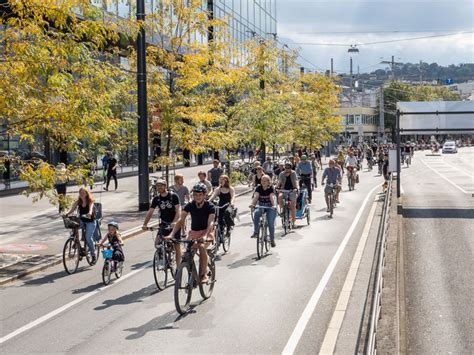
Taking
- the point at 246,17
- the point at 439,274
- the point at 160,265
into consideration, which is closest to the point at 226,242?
the point at 160,265

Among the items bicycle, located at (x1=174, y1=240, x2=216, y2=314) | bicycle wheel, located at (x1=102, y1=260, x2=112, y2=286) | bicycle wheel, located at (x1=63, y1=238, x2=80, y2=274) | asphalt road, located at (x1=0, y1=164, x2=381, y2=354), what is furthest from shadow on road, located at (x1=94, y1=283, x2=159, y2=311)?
bicycle wheel, located at (x1=63, y1=238, x2=80, y2=274)

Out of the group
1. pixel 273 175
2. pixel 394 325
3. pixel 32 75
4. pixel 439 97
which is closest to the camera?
pixel 394 325

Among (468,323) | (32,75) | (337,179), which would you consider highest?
(32,75)

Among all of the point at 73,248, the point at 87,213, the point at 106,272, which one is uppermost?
the point at 87,213

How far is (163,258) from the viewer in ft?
38.4

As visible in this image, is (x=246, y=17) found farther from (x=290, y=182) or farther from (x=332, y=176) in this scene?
(x=290, y=182)

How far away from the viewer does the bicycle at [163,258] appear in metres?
11.6

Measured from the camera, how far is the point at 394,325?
25.2 feet

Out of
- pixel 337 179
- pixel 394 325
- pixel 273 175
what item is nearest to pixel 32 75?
pixel 394 325

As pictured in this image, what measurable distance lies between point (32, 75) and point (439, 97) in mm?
155197

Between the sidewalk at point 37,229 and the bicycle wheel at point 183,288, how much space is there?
4118 millimetres

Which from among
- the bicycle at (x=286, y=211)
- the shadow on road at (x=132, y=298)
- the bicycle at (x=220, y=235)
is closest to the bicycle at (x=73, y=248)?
the shadow on road at (x=132, y=298)

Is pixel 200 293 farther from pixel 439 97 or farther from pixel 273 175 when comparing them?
pixel 439 97

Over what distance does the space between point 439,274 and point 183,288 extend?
5842 millimetres
